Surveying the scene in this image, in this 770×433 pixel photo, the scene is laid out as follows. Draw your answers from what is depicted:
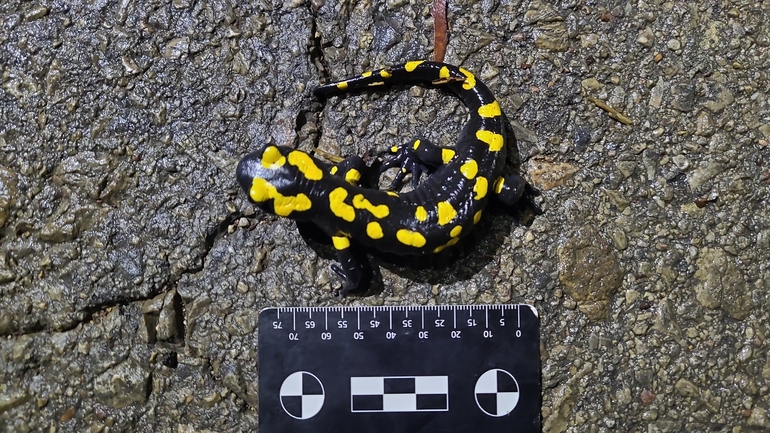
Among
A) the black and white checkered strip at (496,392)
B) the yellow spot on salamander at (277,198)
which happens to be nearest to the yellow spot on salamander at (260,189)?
the yellow spot on salamander at (277,198)

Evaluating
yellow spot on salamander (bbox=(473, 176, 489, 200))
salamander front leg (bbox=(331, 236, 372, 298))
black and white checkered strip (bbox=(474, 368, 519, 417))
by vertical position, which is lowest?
black and white checkered strip (bbox=(474, 368, 519, 417))

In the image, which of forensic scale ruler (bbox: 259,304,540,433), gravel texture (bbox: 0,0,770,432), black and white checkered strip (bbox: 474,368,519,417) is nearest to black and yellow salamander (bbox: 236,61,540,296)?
gravel texture (bbox: 0,0,770,432)

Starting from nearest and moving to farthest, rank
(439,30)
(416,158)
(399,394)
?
(399,394) < (416,158) < (439,30)

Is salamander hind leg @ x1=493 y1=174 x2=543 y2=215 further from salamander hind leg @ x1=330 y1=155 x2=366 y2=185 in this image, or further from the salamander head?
the salamander head

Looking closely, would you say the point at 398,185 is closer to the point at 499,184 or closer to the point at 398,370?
the point at 499,184

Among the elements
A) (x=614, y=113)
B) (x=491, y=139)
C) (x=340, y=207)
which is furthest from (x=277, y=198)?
(x=614, y=113)

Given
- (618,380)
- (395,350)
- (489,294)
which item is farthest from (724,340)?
(395,350)
